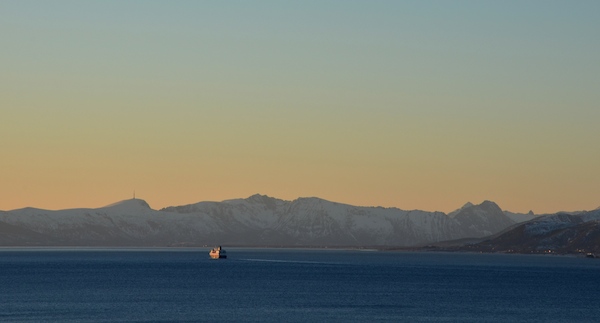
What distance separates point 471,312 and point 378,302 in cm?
2000

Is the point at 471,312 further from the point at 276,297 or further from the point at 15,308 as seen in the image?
the point at 15,308

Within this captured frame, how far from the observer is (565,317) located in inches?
6403

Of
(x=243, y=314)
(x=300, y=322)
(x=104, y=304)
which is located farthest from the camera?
(x=104, y=304)

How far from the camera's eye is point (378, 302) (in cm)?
18225

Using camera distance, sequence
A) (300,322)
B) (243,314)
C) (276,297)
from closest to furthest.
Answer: (300,322), (243,314), (276,297)

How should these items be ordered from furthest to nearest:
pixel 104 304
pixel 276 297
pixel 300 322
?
pixel 276 297
pixel 104 304
pixel 300 322

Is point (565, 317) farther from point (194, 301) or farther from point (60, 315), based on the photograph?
point (60, 315)

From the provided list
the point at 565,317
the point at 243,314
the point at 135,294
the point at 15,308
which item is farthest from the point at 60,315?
the point at 565,317

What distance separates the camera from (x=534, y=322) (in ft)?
505

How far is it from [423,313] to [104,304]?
162 ft

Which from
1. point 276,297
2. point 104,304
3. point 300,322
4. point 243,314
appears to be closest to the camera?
point 300,322

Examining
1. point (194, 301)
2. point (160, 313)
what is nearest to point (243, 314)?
point (160, 313)

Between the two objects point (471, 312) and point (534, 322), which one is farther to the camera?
point (471, 312)

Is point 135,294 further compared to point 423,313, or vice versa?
point 135,294
